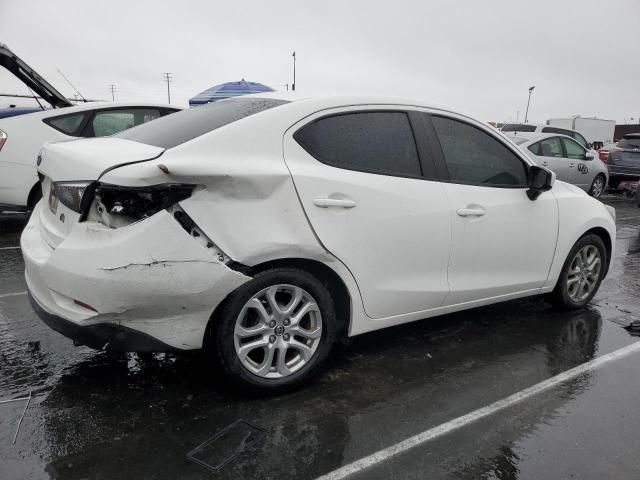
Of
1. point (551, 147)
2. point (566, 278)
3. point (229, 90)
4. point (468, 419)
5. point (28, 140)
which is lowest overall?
point (468, 419)

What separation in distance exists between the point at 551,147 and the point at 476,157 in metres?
8.39

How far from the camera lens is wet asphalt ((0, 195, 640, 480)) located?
241cm

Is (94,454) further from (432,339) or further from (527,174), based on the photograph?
(527,174)

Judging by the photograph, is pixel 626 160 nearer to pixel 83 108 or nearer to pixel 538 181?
pixel 538 181

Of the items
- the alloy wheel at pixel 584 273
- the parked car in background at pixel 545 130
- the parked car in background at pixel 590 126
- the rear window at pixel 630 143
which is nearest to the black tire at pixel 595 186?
the parked car in background at pixel 545 130

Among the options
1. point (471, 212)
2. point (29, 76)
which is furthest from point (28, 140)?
point (471, 212)

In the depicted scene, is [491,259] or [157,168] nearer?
[157,168]

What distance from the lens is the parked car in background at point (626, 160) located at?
1455 cm

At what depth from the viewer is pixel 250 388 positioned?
112 inches

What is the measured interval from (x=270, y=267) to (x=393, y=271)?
0.81 meters


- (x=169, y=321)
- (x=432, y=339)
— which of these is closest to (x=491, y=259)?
(x=432, y=339)

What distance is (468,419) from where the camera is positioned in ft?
9.26

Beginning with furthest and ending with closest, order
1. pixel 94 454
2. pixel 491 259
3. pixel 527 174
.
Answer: pixel 527 174 → pixel 491 259 → pixel 94 454

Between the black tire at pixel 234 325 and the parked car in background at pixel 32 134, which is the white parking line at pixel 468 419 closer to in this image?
the black tire at pixel 234 325
